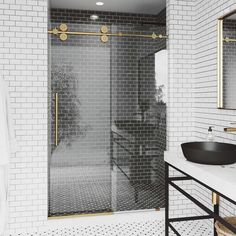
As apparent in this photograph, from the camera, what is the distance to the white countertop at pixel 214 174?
6.31 ft

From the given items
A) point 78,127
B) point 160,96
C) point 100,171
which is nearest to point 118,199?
point 100,171

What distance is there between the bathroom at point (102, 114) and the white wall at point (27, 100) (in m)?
0.01

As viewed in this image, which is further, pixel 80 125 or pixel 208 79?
pixel 80 125

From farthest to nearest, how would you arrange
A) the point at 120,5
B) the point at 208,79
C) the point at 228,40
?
the point at 120,5
the point at 208,79
the point at 228,40

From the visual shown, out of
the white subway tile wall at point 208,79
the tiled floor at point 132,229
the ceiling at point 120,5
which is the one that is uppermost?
the ceiling at point 120,5

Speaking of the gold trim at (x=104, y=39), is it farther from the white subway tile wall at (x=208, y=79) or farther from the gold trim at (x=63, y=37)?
the white subway tile wall at (x=208, y=79)

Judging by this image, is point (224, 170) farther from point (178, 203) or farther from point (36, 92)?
point (36, 92)

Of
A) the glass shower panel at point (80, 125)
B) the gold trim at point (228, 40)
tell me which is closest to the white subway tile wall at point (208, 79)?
the gold trim at point (228, 40)

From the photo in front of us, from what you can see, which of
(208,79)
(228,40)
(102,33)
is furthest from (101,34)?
(228,40)

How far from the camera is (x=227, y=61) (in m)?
3.07

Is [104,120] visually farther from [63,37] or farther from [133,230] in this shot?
[133,230]

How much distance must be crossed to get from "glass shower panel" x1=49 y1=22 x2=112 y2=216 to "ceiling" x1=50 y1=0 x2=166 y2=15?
2.63 feet

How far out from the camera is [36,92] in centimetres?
347

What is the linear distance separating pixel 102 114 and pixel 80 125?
0.29m
